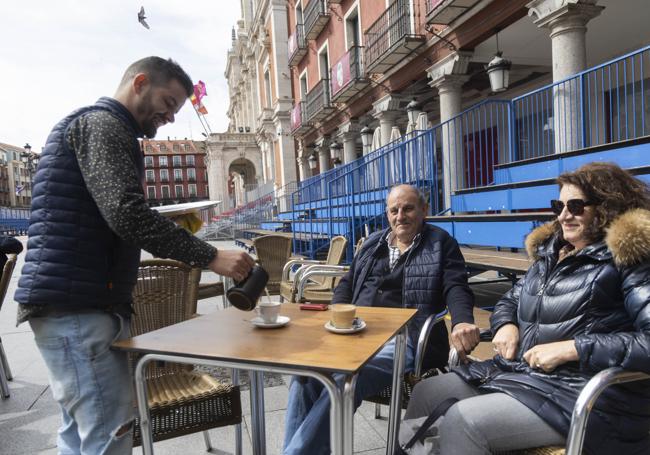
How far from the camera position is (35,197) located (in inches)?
56.1

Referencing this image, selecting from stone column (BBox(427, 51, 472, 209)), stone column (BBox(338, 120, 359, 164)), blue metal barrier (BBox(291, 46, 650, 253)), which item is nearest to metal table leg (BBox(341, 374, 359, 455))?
blue metal barrier (BBox(291, 46, 650, 253))

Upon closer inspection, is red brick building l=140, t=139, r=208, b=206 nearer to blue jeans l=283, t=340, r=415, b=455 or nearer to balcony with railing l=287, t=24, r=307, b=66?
balcony with railing l=287, t=24, r=307, b=66

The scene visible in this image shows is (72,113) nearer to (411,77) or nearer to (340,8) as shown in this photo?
(411,77)

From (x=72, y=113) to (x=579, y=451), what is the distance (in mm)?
1976

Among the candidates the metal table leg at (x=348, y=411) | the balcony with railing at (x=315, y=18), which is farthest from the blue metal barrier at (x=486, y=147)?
the balcony with railing at (x=315, y=18)

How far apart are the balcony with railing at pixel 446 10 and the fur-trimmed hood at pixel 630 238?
7.05m

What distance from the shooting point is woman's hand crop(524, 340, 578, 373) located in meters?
1.53

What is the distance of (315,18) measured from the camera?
1586 cm

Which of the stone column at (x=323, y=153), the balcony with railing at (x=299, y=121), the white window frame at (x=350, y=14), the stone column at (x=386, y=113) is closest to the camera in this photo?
the stone column at (x=386, y=113)

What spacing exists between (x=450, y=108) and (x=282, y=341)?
26.7 feet

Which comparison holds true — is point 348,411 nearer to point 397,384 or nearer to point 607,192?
point 397,384

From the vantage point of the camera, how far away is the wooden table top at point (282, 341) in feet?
4.31

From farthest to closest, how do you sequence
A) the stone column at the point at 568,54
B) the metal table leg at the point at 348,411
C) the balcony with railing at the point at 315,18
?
the balcony with railing at the point at 315,18 → the stone column at the point at 568,54 → the metal table leg at the point at 348,411

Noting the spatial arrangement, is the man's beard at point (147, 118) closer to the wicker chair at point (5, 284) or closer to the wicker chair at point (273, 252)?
the wicker chair at point (5, 284)
